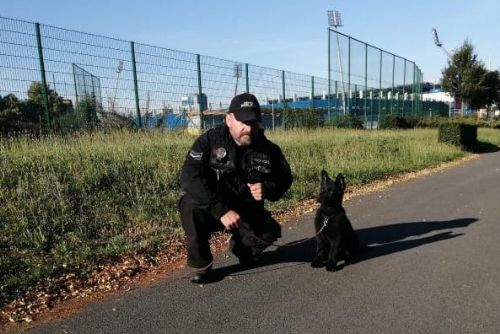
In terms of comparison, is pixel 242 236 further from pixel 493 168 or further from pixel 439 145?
pixel 439 145

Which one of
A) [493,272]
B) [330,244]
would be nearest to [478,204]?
[493,272]

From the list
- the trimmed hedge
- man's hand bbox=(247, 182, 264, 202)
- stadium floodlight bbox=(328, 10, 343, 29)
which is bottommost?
the trimmed hedge

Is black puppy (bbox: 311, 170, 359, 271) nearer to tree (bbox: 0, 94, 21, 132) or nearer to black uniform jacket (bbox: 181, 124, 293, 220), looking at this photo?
black uniform jacket (bbox: 181, 124, 293, 220)

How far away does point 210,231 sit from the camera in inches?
175

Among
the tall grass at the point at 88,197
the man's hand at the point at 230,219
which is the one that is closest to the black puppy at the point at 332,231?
the man's hand at the point at 230,219

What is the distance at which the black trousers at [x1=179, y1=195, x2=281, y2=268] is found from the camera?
431 centimetres

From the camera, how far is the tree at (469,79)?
41.9 m

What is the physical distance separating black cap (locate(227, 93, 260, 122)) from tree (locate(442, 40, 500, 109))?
42314 millimetres

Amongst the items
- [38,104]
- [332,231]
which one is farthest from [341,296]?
[38,104]

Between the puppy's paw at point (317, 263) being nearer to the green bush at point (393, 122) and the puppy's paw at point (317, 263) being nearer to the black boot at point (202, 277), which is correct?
the black boot at point (202, 277)

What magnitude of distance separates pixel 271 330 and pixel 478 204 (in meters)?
5.92

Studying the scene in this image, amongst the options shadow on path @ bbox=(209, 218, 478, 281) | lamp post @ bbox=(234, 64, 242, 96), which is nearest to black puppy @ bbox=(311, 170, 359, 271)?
shadow on path @ bbox=(209, 218, 478, 281)

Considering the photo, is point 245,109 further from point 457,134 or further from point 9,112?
point 457,134

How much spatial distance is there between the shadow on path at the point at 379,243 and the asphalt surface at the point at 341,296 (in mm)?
11
